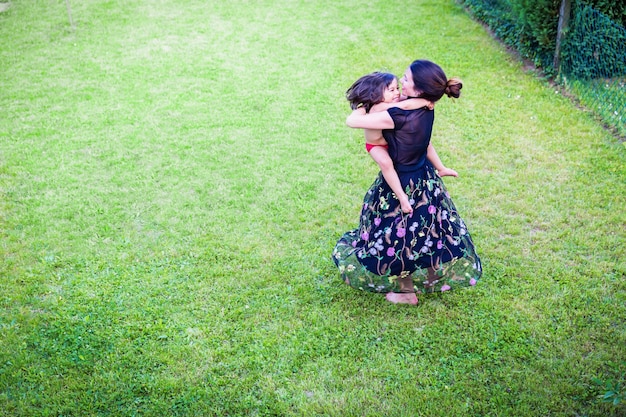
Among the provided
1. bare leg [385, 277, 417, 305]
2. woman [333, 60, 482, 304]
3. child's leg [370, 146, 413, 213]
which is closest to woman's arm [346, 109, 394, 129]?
woman [333, 60, 482, 304]

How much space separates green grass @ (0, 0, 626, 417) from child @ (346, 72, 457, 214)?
1.12 meters

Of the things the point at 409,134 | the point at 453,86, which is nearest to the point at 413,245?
the point at 409,134

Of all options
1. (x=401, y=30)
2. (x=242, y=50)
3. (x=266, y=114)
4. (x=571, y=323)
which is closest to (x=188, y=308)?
(x=571, y=323)

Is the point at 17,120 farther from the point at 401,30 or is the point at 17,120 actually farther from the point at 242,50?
the point at 401,30

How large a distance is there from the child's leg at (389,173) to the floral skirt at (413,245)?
9cm

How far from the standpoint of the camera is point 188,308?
4.60 meters

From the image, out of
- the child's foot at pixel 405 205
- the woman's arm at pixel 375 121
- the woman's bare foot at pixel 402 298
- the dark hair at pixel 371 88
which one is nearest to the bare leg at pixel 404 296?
the woman's bare foot at pixel 402 298

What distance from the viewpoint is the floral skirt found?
4227 mm

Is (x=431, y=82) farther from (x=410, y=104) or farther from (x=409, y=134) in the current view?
(x=409, y=134)

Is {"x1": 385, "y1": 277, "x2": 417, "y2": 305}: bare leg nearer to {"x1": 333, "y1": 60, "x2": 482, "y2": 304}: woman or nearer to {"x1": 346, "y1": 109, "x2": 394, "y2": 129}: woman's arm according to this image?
{"x1": 333, "y1": 60, "x2": 482, "y2": 304}: woman

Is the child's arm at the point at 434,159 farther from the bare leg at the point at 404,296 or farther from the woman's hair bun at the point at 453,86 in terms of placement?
the bare leg at the point at 404,296

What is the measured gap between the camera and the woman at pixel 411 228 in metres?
3.96

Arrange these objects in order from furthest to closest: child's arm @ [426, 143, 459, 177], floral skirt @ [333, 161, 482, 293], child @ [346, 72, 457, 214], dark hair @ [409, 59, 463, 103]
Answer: child's arm @ [426, 143, 459, 177] → floral skirt @ [333, 161, 482, 293] → child @ [346, 72, 457, 214] → dark hair @ [409, 59, 463, 103]

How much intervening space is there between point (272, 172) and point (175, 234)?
1467mm
